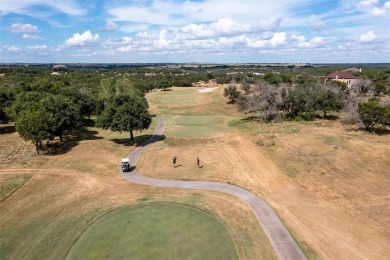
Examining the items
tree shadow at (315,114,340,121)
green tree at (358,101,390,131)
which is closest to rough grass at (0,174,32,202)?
green tree at (358,101,390,131)

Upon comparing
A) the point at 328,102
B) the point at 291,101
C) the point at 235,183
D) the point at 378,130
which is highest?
the point at 291,101

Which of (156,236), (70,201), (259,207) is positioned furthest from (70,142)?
(259,207)

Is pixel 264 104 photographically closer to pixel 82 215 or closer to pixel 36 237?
pixel 82 215

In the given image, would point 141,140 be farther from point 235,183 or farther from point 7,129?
point 7,129

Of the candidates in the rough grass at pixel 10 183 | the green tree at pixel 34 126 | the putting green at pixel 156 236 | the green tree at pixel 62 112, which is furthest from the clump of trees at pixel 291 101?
the rough grass at pixel 10 183

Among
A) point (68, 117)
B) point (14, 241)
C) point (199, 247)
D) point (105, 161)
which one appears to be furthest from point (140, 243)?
point (68, 117)

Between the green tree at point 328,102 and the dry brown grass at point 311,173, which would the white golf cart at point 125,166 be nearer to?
the dry brown grass at point 311,173
